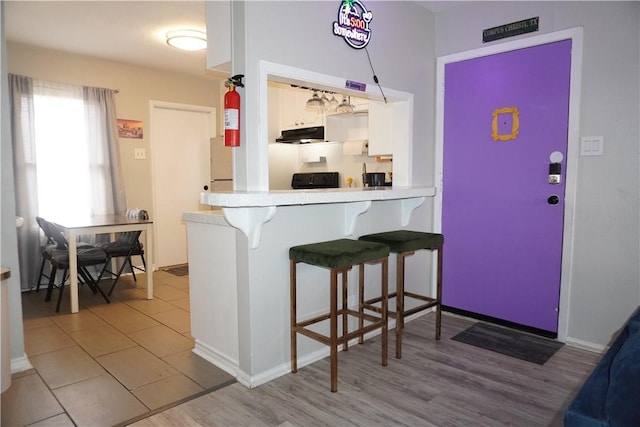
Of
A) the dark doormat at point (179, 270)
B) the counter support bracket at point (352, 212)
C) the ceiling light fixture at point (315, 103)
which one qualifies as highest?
the ceiling light fixture at point (315, 103)

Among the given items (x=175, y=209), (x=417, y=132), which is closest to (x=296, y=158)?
(x=175, y=209)

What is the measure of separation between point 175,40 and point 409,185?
2654 mm

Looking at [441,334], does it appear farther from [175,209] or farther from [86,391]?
[175,209]

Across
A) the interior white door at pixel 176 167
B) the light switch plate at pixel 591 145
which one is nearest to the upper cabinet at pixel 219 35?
the light switch plate at pixel 591 145

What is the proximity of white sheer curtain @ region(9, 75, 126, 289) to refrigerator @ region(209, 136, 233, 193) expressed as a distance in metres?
1.13

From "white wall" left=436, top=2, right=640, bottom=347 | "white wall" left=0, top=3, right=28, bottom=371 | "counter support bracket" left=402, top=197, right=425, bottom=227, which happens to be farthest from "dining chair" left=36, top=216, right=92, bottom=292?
"white wall" left=436, top=2, right=640, bottom=347

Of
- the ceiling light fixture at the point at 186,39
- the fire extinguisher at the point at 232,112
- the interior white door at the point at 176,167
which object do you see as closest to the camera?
the fire extinguisher at the point at 232,112

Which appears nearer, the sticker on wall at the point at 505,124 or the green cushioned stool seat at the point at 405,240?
the green cushioned stool seat at the point at 405,240

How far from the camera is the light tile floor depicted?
2.09 metres

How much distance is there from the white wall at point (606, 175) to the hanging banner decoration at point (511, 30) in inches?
2.2

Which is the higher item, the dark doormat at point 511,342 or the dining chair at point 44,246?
the dining chair at point 44,246

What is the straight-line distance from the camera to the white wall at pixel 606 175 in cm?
256

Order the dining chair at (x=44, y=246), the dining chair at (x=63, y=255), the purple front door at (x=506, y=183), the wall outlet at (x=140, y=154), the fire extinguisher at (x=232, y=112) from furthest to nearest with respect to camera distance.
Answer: the wall outlet at (x=140, y=154)
the dining chair at (x=44, y=246)
the dining chair at (x=63, y=255)
the purple front door at (x=506, y=183)
the fire extinguisher at (x=232, y=112)

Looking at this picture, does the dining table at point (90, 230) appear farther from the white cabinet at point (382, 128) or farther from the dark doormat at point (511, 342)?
the dark doormat at point (511, 342)
